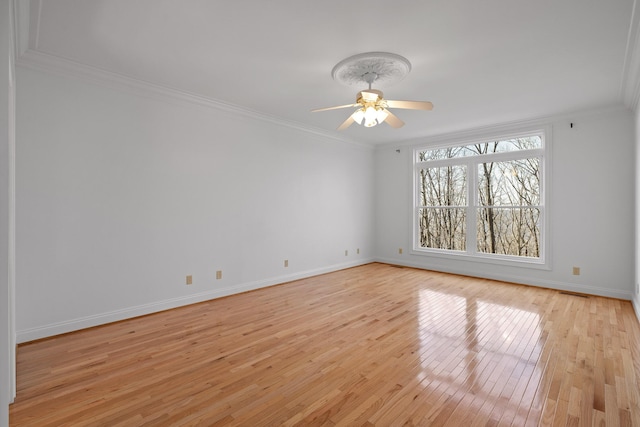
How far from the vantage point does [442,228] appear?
19.8 feet

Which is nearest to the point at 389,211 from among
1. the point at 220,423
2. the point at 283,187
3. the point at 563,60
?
the point at 283,187

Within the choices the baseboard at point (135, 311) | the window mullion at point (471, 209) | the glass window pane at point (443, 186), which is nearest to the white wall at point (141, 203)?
the baseboard at point (135, 311)

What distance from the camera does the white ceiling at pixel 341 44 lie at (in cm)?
219

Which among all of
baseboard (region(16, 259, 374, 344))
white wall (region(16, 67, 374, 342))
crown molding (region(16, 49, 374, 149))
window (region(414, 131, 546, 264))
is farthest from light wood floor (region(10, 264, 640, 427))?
crown molding (region(16, 49, 374, 149))

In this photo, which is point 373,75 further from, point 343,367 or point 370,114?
point 343,367

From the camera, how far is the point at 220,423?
173 centimetres

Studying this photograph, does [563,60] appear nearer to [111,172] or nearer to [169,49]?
[169,49]

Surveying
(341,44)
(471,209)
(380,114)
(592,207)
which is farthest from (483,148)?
(341,44)

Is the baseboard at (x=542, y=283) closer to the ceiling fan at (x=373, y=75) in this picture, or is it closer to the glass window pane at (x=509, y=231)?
the glass window pane at (x=509, y=231)

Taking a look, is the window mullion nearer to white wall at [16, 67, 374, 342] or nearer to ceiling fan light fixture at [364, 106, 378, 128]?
white wall at [16, 67, 374, 342]

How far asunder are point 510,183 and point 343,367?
446 centimetres

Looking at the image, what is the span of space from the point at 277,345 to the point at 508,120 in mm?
4597

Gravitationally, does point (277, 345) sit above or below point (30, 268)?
below

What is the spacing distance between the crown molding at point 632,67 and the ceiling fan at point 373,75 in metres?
1.45
